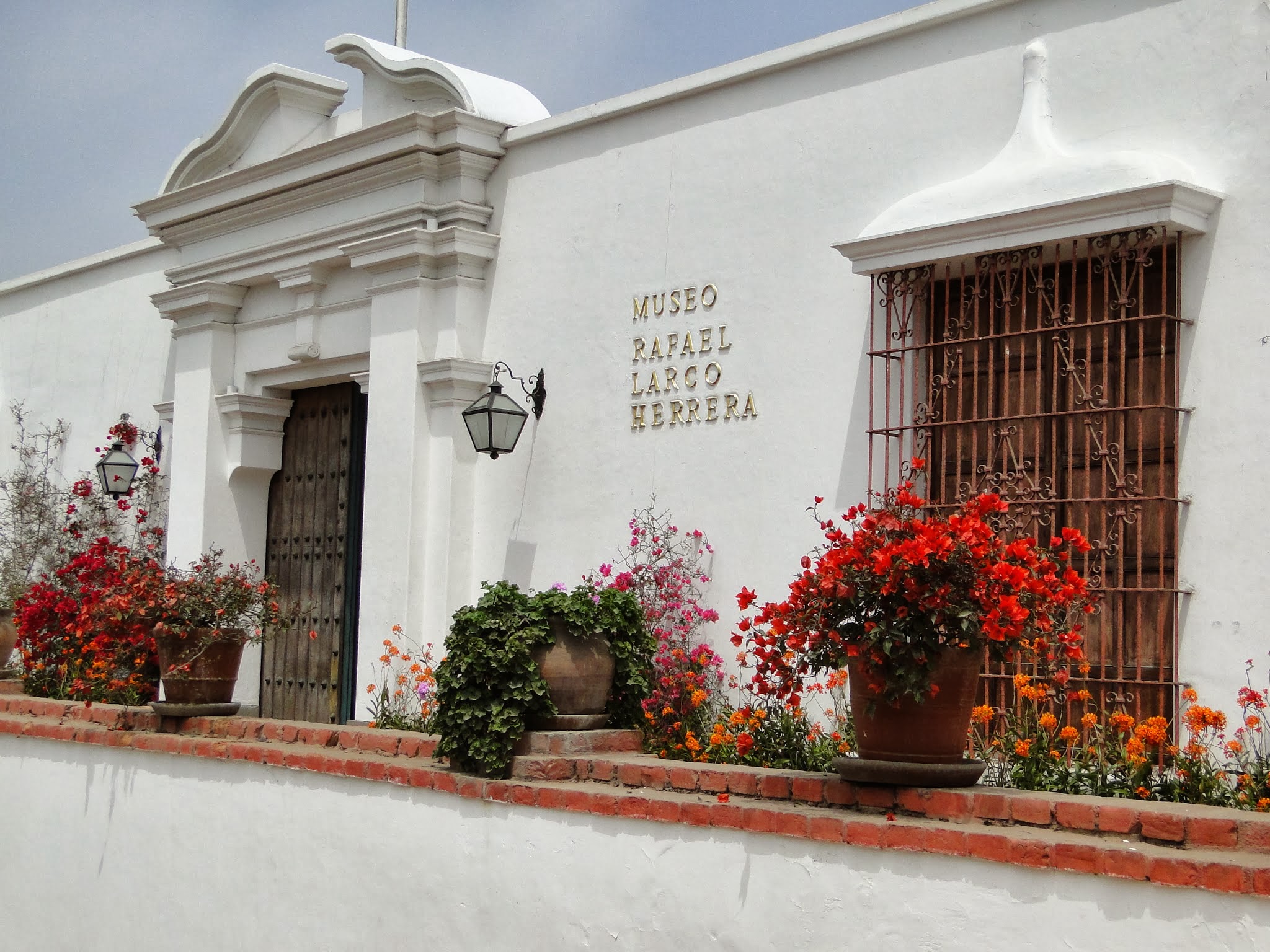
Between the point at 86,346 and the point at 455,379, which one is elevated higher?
the point at 86,346

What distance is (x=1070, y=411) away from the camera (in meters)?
6.59

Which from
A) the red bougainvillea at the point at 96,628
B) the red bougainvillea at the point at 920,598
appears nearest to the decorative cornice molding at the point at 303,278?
the red bougainvillea at the point at 96,628

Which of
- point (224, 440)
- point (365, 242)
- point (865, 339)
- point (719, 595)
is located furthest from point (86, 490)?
point (865, 339)

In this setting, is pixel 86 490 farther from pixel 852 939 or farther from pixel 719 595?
pixel 852 939

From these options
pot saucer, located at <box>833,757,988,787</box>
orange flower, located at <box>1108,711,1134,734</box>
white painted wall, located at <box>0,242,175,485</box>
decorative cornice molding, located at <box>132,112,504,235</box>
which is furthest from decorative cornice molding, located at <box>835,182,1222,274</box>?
white painted wall, located at <box>0,242,175,485</box>

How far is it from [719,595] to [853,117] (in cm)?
254

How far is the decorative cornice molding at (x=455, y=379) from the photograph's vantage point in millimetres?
9172

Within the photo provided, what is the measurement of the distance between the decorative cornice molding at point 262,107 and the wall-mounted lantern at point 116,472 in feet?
8.05

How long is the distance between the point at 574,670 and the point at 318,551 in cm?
418

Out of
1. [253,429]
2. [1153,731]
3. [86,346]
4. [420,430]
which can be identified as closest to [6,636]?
[86,346]

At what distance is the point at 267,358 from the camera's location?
10.8 metres

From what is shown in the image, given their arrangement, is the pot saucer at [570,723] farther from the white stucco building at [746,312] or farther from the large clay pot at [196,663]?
the large clay pot at [196,663]

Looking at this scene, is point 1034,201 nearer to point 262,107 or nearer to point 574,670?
point 574,670

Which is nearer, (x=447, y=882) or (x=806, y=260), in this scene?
(x=447, y=882)
